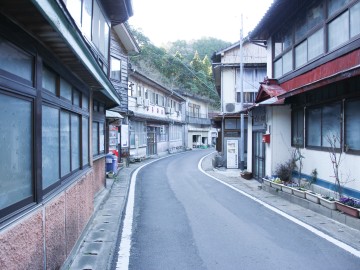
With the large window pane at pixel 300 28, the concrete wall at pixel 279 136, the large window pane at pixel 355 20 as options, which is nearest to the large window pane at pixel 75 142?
the large window pane at pixel 355 20

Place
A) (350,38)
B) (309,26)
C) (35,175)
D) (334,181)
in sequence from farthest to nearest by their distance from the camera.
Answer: (309,26)
(334,181)
(350,38)
(35,175)

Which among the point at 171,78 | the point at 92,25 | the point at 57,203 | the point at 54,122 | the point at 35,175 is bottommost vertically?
the point at 57,203

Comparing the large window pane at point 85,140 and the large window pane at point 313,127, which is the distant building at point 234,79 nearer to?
the large window pane at point 313,127

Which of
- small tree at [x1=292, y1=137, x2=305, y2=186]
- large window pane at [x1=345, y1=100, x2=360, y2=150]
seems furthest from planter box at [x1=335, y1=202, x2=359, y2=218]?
small tree at [x1=292, y1=137, x2=305, y2=186]

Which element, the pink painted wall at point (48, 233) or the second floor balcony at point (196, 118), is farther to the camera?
the second floor balcony at point (196, 118)

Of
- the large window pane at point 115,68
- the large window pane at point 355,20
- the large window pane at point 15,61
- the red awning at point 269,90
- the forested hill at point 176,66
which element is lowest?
the large window pane at point 15,61

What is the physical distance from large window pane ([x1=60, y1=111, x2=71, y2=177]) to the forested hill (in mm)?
39781

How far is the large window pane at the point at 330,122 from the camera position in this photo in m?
9.16

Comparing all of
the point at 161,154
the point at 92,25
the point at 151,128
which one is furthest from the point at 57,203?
the point at 161,154

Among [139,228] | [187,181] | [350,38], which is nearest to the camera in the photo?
[139,228]

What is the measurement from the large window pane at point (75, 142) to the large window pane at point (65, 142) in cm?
38

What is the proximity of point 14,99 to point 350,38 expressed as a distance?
8080 mm

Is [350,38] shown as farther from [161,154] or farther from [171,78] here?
[171,78]

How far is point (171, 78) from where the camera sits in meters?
57.5
